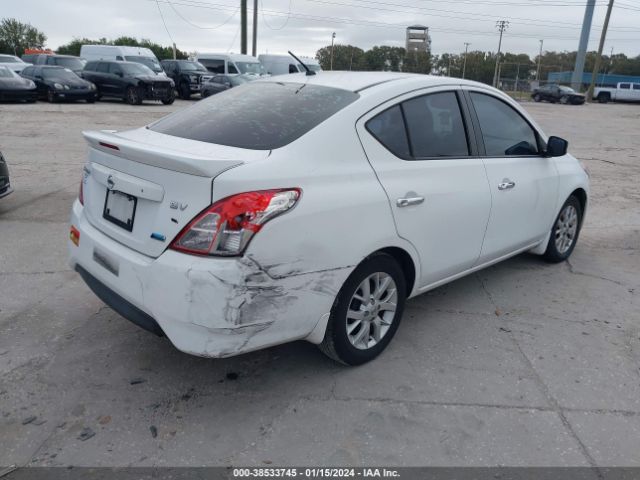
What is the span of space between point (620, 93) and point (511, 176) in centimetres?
5063

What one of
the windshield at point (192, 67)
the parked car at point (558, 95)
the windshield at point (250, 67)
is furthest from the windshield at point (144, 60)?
the parked car at point (558, 95)

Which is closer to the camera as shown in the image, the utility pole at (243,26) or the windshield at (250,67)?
the windshield at (250,67)

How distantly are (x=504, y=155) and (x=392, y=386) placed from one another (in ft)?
6.72

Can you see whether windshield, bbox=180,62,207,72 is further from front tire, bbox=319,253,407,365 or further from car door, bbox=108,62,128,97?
front tire, bbox=319,253,407,365

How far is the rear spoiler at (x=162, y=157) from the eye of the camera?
8.39 feet

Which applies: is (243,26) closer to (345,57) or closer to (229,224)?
(229,224)

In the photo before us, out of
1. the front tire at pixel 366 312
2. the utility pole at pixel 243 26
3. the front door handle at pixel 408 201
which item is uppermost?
the utility pole at pixel 243 26

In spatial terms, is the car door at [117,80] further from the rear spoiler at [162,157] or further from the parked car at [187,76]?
the rear spoiler at [162,157]

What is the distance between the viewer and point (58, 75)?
72.0 ft

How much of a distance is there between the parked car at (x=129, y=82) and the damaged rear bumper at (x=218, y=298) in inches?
810

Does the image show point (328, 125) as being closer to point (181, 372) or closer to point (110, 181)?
point (110, 181)

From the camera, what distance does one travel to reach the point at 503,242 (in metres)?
4.26

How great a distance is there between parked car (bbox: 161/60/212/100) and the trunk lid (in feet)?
77.0

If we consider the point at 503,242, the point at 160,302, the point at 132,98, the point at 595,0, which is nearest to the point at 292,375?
the point at 160,302
